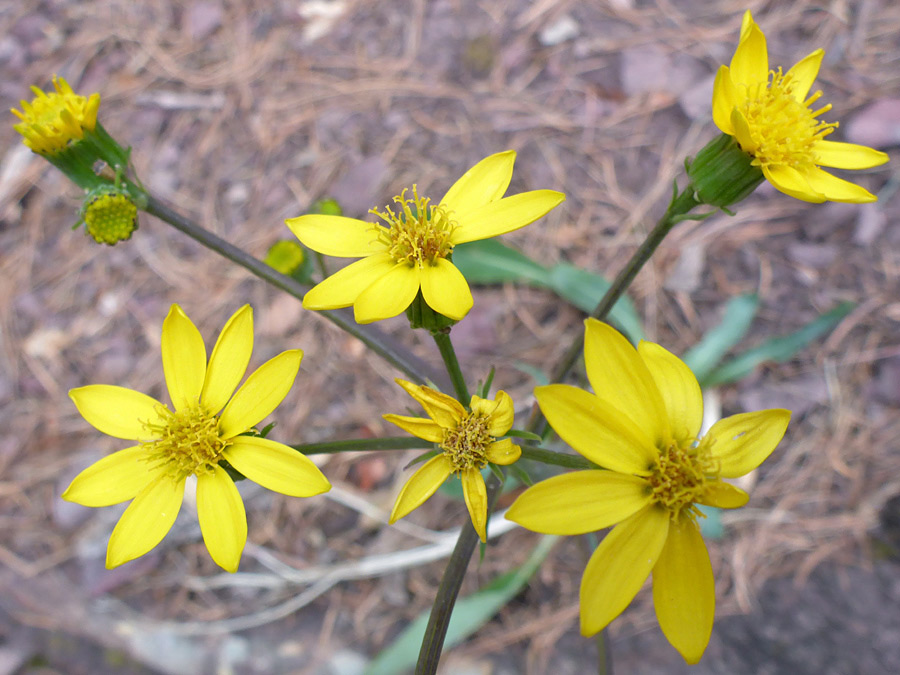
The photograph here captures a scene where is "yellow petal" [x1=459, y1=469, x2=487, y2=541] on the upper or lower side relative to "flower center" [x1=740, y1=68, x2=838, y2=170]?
lower

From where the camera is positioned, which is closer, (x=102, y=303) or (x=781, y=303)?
(x=781, y=303)

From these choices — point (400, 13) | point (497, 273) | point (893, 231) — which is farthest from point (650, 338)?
point (400, 13)

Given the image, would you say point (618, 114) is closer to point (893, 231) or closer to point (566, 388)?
point (893, 231)

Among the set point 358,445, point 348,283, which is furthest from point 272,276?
point 358,445

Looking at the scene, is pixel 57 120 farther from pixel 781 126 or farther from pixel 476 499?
pixel 781 126

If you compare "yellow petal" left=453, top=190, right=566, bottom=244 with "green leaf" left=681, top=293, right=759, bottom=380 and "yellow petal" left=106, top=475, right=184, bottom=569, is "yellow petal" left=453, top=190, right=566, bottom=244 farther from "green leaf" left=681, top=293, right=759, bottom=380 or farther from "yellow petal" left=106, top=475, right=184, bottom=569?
"green leaf" left=681, top=293, right=759, bottom=380

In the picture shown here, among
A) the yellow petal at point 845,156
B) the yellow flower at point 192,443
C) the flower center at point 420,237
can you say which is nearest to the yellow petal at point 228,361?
the yellow flower at point 192,443

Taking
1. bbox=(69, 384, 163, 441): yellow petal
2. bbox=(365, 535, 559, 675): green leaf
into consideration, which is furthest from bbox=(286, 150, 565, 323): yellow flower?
bbox=(365, 535, 559, 675): green leaf

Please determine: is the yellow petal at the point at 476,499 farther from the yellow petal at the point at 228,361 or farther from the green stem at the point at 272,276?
the yellow petal at the point at 228,361
